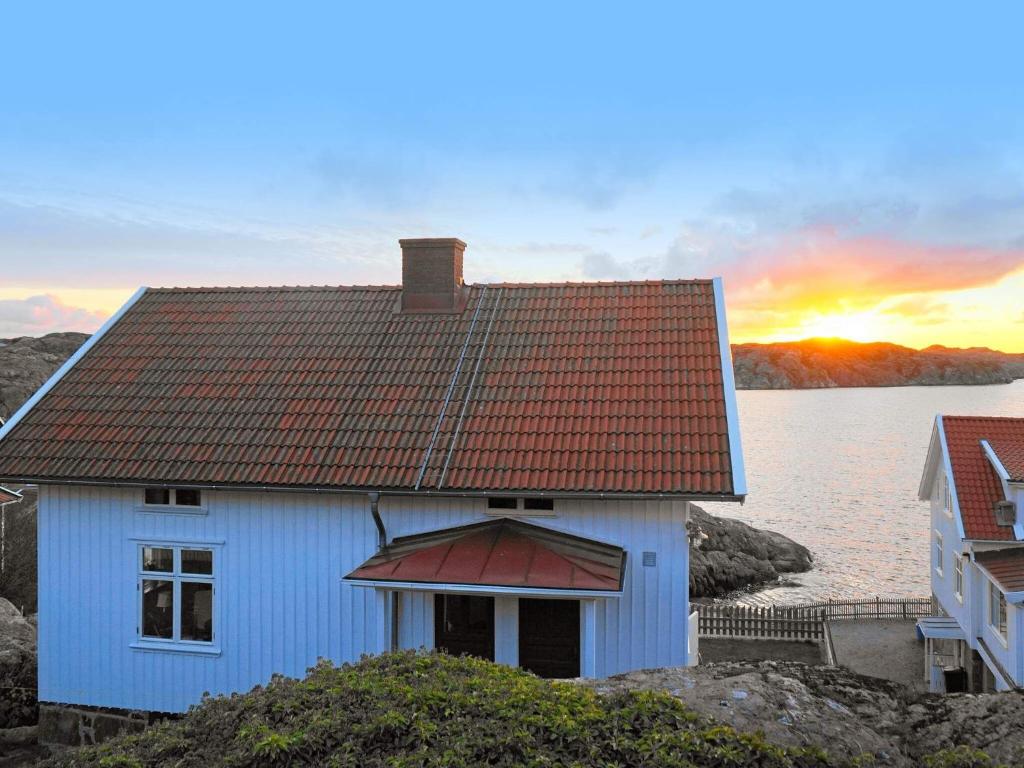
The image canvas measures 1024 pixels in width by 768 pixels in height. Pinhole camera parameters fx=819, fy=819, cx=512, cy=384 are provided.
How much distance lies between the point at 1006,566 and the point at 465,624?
52.5 feet

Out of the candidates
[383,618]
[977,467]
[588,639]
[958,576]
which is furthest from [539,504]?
[958,576]

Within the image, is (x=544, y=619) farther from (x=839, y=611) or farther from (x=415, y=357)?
(x=839, y=611)

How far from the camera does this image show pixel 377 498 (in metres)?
12.1

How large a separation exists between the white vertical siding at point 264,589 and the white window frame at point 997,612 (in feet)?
45.7

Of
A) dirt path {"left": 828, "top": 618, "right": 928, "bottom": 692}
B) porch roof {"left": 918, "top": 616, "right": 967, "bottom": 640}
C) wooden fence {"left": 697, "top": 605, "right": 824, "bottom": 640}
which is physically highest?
porch roof {"left": 918, "top": 616, "right": 967, "bottom": 640}

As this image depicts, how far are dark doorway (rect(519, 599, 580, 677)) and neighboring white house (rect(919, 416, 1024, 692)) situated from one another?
12.9 m

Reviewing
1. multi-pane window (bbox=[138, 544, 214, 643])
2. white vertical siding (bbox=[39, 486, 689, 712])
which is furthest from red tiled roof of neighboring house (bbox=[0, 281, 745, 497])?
multi-pane window (bbox=[138, 544, 214, 643])

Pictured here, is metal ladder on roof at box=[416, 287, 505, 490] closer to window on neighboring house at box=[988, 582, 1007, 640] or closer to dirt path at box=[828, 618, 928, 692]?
window on neighboring house at box=[988, 582, 1007, 640]

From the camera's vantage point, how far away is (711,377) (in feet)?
44.0

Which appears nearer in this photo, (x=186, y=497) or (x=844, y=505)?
(x=186, y=497)

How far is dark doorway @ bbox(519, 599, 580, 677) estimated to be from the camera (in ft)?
38.6

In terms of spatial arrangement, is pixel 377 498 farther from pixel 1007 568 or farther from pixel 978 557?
pixel 978 557

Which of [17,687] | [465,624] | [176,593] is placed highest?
[176,593]

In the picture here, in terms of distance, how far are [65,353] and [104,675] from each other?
2656 inches
